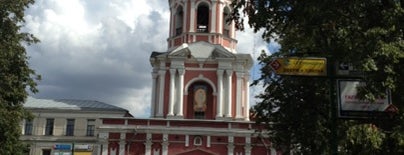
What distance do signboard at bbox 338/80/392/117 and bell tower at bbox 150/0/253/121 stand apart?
99.3 feet

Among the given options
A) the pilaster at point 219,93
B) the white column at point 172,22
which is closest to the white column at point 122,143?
the pilaster at point 219,93

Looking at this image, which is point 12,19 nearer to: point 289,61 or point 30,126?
point 289,61

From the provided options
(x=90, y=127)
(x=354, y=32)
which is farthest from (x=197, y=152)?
(x=354, y=32)

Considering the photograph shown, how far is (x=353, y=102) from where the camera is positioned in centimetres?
1255

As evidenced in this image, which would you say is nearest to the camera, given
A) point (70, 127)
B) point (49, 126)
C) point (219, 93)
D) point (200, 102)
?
point (219, 93)

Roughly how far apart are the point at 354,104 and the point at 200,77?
31988mm

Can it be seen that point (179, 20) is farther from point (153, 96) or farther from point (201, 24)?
point (153, 96)

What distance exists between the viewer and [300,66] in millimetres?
12781

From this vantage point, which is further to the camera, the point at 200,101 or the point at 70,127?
the point at 70,127

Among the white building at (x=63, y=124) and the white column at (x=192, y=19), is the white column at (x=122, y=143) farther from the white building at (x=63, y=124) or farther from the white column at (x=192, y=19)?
the white building at (x=63, y=124)

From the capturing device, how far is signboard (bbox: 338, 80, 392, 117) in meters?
12.5

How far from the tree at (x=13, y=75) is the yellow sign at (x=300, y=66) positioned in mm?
14807

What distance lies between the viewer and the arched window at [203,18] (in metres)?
46.3

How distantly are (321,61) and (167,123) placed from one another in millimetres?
27148
